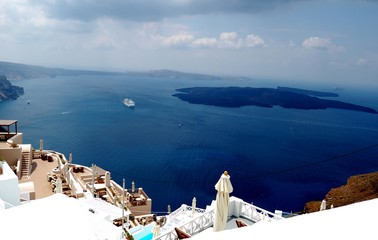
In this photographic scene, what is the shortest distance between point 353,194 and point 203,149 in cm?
3481

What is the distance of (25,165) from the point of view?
19438 millimetres

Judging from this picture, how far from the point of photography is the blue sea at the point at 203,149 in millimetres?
38094

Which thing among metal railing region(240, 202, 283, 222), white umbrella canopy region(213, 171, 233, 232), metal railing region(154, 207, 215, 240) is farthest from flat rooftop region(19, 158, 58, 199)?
white umbrella canopy region(213, 171, 233, 232)

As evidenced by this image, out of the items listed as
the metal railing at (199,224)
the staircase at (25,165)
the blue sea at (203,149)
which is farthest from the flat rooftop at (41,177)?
the metal railing at (199,224)

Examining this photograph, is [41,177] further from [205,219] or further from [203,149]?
[203,149]

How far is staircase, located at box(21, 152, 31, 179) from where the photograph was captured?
1862 cm

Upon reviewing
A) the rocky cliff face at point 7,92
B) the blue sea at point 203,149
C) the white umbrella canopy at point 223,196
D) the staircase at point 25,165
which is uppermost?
the white umbrella canopy at point 223,196

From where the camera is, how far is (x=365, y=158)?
5797 cm

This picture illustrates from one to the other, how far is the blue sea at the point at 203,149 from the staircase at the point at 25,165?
9388 mm

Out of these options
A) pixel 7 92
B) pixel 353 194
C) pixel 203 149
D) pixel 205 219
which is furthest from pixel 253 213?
pixel 7 92

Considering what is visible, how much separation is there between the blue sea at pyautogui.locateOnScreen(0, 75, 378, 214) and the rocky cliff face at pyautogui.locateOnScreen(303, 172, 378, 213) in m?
11.0

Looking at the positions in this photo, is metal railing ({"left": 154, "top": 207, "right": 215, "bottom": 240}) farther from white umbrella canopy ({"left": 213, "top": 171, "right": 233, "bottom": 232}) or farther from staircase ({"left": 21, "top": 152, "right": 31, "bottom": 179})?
staircase ({"left": 21, "top": 152, "right": 31, "bottom": 179})

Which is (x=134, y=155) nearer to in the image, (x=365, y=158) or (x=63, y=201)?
(x=63, y=201)

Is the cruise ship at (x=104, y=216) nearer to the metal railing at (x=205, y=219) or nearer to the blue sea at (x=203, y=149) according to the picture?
the metal railing at (x=205, y=219)
